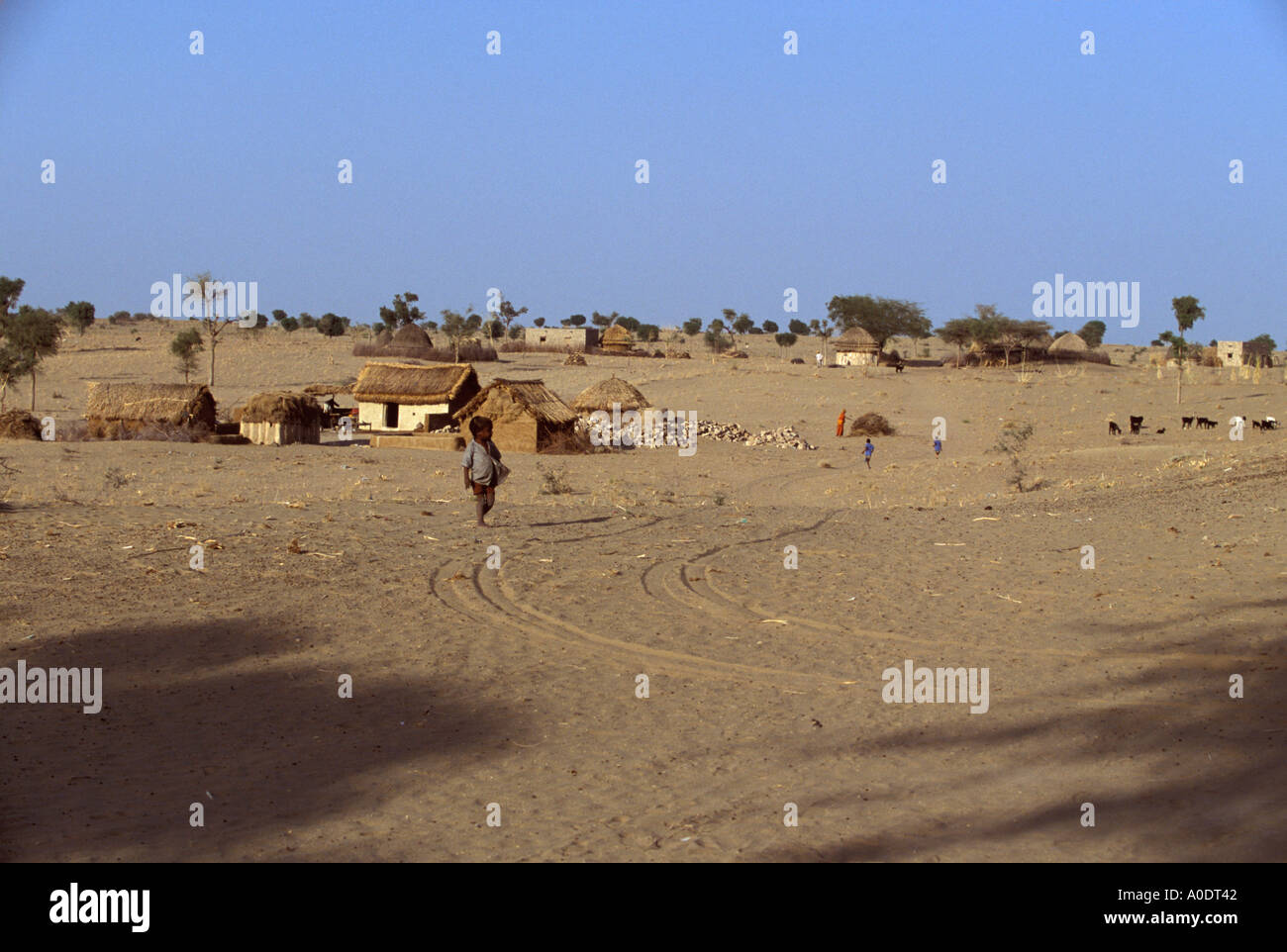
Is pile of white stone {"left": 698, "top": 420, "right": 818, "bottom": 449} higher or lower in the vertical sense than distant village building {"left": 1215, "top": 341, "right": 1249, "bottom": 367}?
lower

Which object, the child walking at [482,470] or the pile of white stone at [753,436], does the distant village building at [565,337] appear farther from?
the child walking at [482,470]

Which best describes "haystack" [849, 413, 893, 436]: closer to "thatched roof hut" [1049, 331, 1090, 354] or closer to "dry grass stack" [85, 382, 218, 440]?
"dry grass stack" [85, 382, 218, 440]

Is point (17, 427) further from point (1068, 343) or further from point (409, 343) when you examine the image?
point (1068, 343)

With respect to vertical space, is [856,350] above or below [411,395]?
above

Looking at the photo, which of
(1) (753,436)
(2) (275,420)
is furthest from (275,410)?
(1) (753,436)

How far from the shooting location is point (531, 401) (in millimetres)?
28344

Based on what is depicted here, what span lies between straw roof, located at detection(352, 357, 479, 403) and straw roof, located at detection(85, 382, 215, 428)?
560 centimetres

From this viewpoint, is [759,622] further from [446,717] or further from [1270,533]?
[1270,533]

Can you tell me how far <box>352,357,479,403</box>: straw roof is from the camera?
32.7 metres

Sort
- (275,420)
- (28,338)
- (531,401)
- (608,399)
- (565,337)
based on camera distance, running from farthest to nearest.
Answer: (565,337) < (28,338) < (608,399) < (531,401) < (275,420)

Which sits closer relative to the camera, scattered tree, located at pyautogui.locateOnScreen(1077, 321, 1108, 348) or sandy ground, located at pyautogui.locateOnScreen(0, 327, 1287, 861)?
sandy ground, located at pyautogui.locateOnScreen(0, 327, 1287, 861)

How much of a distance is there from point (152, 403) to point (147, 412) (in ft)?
0.99

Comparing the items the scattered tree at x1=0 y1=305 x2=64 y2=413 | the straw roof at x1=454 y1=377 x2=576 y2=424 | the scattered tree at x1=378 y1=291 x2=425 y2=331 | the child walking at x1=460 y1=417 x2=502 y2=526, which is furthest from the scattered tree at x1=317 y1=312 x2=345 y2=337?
the child walking at x1=460 y1=417 x2=502 y2=526

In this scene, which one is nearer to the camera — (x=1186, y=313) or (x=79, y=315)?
(x=1186, y=313)
